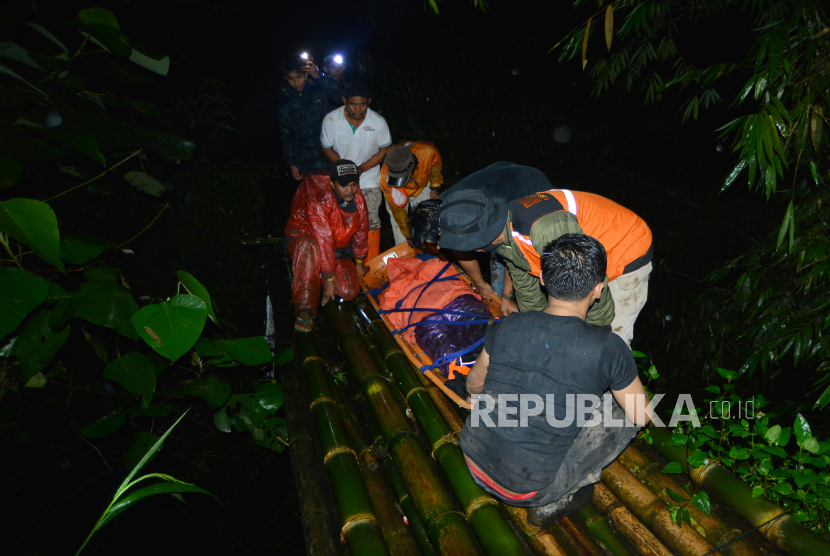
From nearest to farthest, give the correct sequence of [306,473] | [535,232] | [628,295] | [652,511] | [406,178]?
1. [652,511]
2. [535,232]
3. [306,473]
4. [628,295]
5. [406,178]

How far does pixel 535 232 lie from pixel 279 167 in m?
6.79

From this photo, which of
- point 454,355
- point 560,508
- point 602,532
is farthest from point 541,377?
point 454,355

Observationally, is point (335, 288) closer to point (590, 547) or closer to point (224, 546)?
point (224, 546)

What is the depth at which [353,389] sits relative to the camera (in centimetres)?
268

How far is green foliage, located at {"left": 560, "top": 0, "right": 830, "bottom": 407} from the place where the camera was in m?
1.87

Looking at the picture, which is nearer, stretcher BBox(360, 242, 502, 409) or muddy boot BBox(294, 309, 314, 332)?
stretcher BBox(360, 242, 502, 409)

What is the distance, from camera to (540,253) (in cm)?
181

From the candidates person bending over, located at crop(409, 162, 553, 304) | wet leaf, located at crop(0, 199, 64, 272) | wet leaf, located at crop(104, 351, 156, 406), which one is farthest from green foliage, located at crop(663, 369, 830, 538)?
wet leaf, located at crop(0, 199, 64, 272)

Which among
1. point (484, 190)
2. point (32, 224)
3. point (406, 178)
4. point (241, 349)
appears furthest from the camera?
point (406, 178)

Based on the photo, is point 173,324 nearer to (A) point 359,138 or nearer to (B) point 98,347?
(B) point 98,347

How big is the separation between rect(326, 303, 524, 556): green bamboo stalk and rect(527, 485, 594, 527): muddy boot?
0.11m

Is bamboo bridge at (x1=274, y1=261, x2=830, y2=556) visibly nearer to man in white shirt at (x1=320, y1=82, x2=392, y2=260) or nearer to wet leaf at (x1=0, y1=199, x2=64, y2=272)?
wet leaf at (x1=0, y1=199, x2=64, y2=272)

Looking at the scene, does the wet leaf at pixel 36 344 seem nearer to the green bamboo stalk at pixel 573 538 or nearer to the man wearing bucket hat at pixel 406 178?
the green bamboo stalk at pixel 573 538

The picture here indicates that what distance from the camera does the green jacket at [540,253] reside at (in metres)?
1.82
